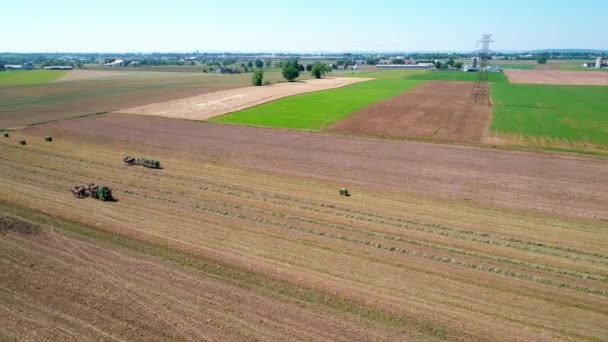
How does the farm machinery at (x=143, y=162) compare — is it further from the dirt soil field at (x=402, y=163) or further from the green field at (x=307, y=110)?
the green field at (x=307, y=110)

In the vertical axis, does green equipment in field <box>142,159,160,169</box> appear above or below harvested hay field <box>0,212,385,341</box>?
above

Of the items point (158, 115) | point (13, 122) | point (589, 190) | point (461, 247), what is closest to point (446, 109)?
point (589, 190)

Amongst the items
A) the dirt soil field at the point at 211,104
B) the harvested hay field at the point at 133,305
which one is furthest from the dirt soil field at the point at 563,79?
the harvested hay field at the point at 133,305

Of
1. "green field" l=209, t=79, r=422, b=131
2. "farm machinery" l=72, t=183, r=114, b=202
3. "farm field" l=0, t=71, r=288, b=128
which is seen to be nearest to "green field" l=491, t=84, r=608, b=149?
"green field" l=209, t=79, r=422, b=131

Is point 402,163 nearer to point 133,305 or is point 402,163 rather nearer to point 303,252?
point 303,252

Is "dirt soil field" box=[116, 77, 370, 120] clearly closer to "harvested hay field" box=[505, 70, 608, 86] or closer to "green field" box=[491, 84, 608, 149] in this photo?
"green field" box=[491, 84, 608, 149]

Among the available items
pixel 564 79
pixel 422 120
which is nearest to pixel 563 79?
pixel 564 79

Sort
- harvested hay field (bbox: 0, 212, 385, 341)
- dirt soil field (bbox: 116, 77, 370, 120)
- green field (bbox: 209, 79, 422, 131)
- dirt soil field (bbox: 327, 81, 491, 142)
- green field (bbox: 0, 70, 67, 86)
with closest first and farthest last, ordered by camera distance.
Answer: harvested hay field (bbox: 0, 212, 385, 341) → dirt soil field (bbox: 327, 81, 491, 142) → green field (bbox: 209, 79, 422, 131) → dirt soil field (bbox: 116, 77, 370, 120) → green field (bbox: 0, 70, 67, 86)
